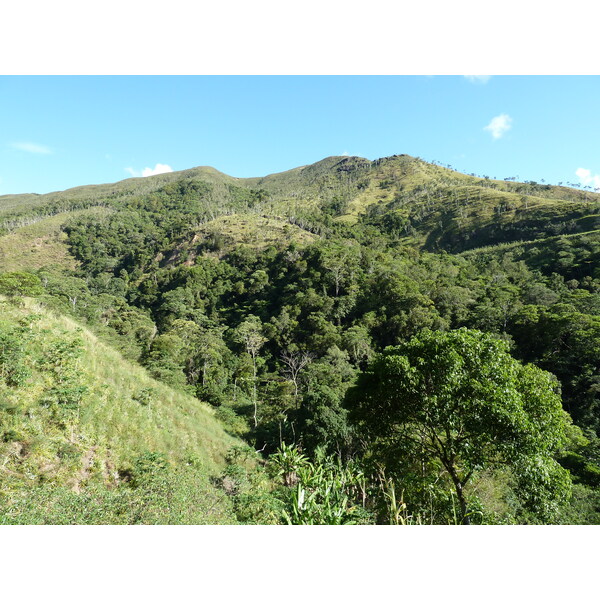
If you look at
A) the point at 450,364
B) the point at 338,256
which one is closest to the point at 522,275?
the point at 338,256

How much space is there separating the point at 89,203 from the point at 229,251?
8386 centimetres

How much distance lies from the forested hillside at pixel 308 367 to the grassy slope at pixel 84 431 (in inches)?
1.5

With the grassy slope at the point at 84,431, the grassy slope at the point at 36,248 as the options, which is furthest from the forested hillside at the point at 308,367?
the grassy slope at the point at 36,248

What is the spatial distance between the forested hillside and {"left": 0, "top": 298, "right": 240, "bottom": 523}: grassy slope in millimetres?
39

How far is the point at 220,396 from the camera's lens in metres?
24.0

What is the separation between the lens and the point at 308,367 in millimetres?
25172

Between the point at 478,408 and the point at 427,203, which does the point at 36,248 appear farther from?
the point at 427,203

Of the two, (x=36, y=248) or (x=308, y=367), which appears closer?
(x=308, y=367)

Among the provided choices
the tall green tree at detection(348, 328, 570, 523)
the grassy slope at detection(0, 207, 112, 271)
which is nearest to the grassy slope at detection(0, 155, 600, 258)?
the grassy slope at detection(0, 207, 112, 271)

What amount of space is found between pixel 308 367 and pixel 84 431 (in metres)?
20.4

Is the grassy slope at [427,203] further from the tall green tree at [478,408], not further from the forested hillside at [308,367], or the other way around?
the tall green tree at [478,408]

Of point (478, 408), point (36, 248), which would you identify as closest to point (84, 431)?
point (478, 408)

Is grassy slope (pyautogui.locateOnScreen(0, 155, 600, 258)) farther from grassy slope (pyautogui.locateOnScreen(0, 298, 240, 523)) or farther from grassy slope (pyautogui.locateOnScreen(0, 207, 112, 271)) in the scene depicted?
grassy slope (pyautogui.locateOnScreen(0, 298, 240, 523))

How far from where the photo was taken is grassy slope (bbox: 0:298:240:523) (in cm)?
434
